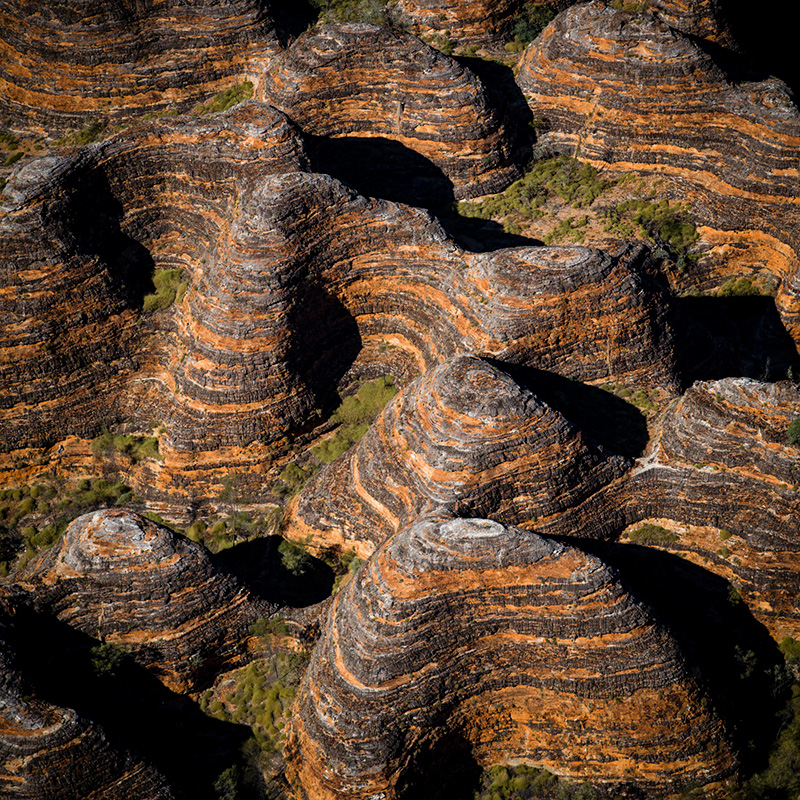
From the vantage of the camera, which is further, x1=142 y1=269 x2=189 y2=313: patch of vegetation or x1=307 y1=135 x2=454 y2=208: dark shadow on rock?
x1=307 y1=135 x2=454 y2=208: dark shadow on rock

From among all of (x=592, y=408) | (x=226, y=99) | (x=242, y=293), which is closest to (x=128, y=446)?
(x=242, y=293)

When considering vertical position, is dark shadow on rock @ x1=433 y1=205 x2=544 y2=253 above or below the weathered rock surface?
above

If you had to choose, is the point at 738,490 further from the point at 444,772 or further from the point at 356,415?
the point at 356,415

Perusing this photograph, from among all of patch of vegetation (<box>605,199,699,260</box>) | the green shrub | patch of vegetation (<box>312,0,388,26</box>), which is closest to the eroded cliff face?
the green shrub

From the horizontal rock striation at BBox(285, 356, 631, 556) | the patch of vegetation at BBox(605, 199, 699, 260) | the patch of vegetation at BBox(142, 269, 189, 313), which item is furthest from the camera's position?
the patch of vegetation at BBox(605, 199, 699, 260)

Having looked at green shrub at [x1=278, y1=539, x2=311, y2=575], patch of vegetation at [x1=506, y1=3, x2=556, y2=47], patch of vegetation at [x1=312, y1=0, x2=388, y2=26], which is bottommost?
green shrub at [x1=278, y1=539, x2=311, y2=575]

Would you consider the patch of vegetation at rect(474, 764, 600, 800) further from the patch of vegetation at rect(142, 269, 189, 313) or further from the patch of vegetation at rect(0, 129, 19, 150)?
the patch of vegetation at rect(0, 129, 19, 150)

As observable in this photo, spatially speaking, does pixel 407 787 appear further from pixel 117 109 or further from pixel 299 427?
pixel 117 109
